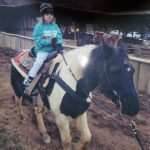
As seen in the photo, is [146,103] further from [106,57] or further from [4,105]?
[106,57]

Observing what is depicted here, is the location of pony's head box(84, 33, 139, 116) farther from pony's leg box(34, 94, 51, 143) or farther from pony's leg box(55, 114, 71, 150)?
pony's leg box(34, 94, 51, 143)

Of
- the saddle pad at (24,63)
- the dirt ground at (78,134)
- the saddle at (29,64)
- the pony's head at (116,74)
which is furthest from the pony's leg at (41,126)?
the pony's head at (116,74)

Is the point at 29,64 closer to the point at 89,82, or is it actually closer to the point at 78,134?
the point at 78,134

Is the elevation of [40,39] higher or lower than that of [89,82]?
higher

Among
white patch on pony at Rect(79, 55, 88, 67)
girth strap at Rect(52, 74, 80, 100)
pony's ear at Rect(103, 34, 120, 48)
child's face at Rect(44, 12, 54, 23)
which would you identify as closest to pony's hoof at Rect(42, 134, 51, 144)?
girth strap at Rect(52, 74, 80, 100)

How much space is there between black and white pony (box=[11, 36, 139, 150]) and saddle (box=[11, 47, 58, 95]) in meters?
0.13

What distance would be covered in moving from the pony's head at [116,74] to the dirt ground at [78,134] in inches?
29.1

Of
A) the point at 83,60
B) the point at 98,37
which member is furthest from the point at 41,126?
the point at 98,37

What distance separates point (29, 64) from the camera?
5.76 m

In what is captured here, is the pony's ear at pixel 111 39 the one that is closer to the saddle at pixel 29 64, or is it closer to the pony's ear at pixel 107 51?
the pony's ear at pixel 107 51

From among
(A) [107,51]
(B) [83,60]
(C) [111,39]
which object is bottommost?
(B) [83,60]

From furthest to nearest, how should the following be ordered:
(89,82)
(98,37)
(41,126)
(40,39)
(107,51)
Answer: (41,126) → (40,39) → (89,82) → (98,37) → (107,51)

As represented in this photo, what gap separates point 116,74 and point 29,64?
94.8 inches

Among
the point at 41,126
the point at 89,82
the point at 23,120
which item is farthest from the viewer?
the point at 23,120
